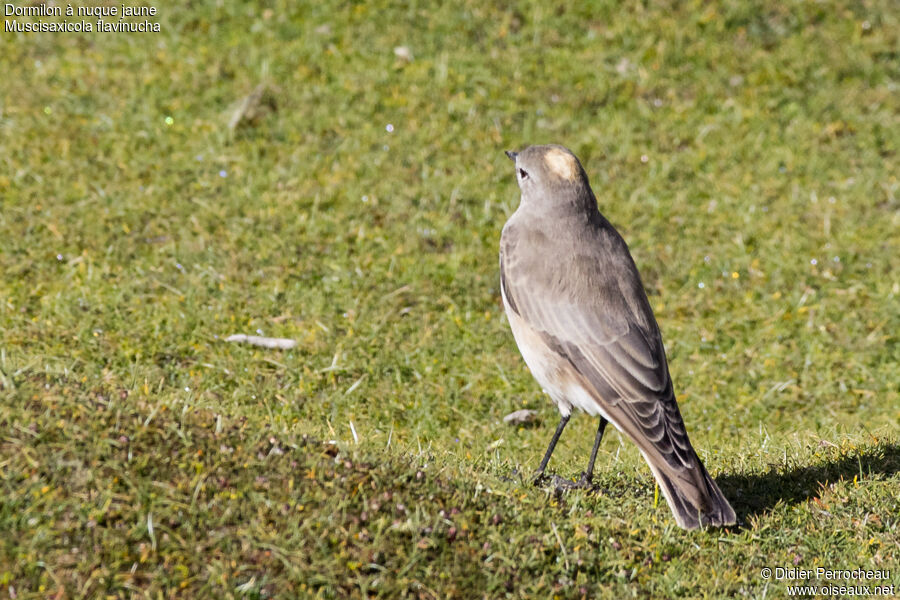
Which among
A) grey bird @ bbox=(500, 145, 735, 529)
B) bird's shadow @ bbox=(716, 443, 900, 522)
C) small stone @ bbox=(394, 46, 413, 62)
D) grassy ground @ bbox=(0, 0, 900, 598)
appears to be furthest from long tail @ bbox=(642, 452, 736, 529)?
small stone @ bbox=(394, 46, 413, 62)

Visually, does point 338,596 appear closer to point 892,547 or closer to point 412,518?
point 412,518

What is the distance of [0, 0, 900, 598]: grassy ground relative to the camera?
5699 millimetres

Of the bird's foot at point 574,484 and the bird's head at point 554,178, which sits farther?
the bird's head at point 554,178

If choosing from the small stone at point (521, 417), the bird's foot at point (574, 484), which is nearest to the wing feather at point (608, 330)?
the bird's foot at point (574, 484)

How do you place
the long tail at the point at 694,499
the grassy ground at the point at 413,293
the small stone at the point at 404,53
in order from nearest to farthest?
1. the grassy ground at the point at 413,293
2. the long tail at the point at 694,499
3. the small stone at the point at 404,53

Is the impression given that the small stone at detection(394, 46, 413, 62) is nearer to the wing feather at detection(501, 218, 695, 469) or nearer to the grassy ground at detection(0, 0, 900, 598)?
the grassy ground at detection(0, 0, 900, 598)

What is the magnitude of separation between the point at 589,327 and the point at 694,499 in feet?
4.93

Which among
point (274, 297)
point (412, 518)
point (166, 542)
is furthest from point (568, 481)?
point (274, 297)

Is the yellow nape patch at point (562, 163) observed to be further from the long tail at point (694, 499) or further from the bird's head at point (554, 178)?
the long tail at point (694, 499)

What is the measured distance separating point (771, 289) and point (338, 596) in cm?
723

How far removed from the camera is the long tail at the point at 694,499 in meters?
6.24

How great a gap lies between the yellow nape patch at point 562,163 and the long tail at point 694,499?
252cm

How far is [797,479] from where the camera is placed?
7262 millimetres

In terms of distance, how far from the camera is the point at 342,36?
1404 centimetres
